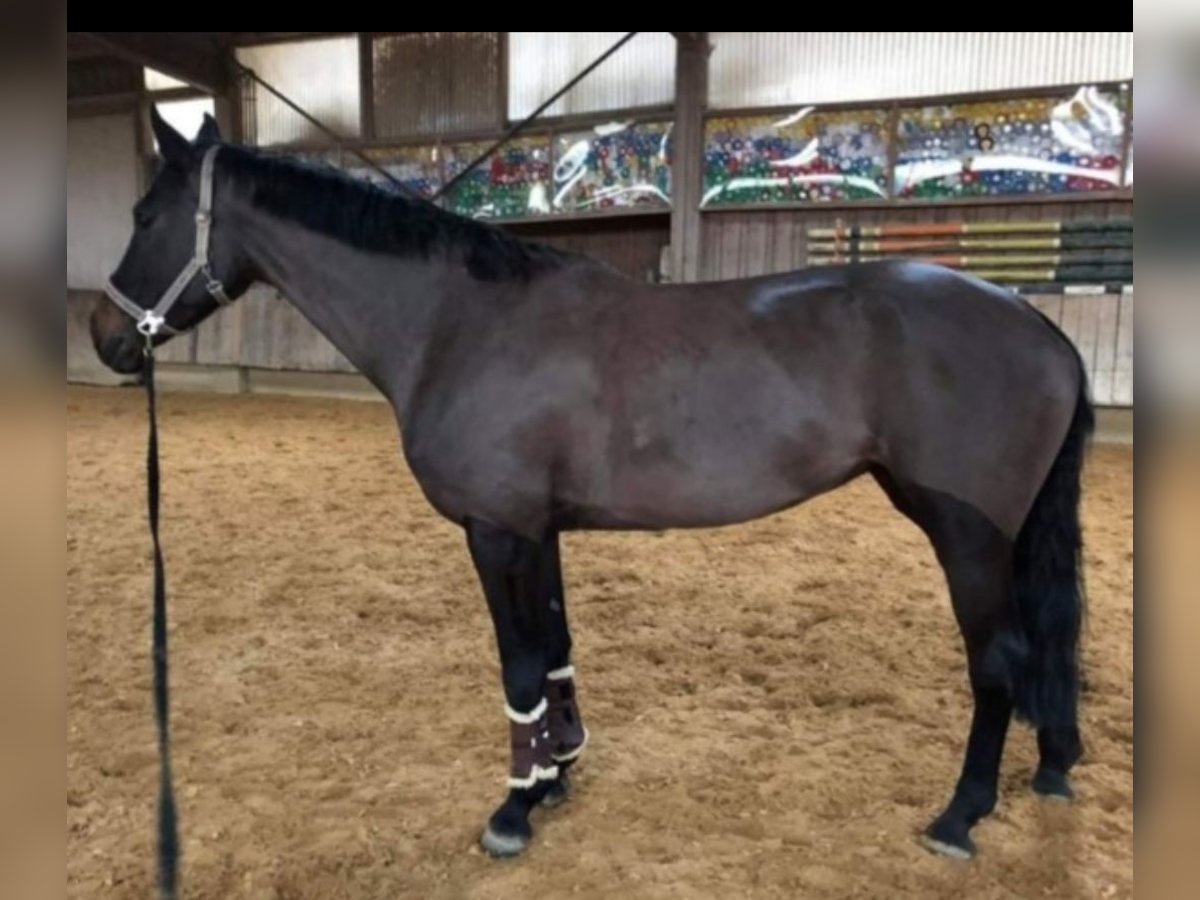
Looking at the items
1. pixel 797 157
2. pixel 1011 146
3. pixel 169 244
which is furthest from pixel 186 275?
pixel 1011 146

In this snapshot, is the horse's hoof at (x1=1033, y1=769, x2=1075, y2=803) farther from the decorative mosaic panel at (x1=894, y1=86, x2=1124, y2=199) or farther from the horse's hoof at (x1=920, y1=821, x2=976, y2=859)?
the decorative mosaic panel at (x1=894, y1=86, x2=1124, y2=199)

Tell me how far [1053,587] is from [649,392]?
1009 millimetres

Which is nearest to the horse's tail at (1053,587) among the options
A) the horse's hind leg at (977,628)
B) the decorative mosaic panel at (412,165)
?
the horse's hind leg at (977,628)

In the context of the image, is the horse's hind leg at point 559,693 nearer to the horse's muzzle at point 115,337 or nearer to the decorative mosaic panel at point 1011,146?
the horse's muzzle at point 115,337

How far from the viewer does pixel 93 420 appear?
729cm

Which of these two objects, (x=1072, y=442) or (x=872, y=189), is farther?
(x=872, y=189)

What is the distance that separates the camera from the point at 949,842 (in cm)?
180

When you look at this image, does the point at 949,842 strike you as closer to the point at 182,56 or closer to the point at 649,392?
the point at 649,392

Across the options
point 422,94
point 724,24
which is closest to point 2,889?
point 724,24

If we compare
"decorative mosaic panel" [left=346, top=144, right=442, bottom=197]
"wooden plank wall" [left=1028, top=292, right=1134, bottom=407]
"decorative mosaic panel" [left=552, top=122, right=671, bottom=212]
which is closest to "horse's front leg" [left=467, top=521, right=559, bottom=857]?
"wooden plank wall" [left=1028, top=292, right=1134, bottom=407]

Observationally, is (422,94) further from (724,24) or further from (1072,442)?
(724,24)

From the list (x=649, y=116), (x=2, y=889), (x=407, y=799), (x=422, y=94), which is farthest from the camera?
(x=422, y=94)

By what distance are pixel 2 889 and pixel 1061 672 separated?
1963 mm

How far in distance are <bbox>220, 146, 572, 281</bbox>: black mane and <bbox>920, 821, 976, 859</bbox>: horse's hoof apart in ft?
4.85
